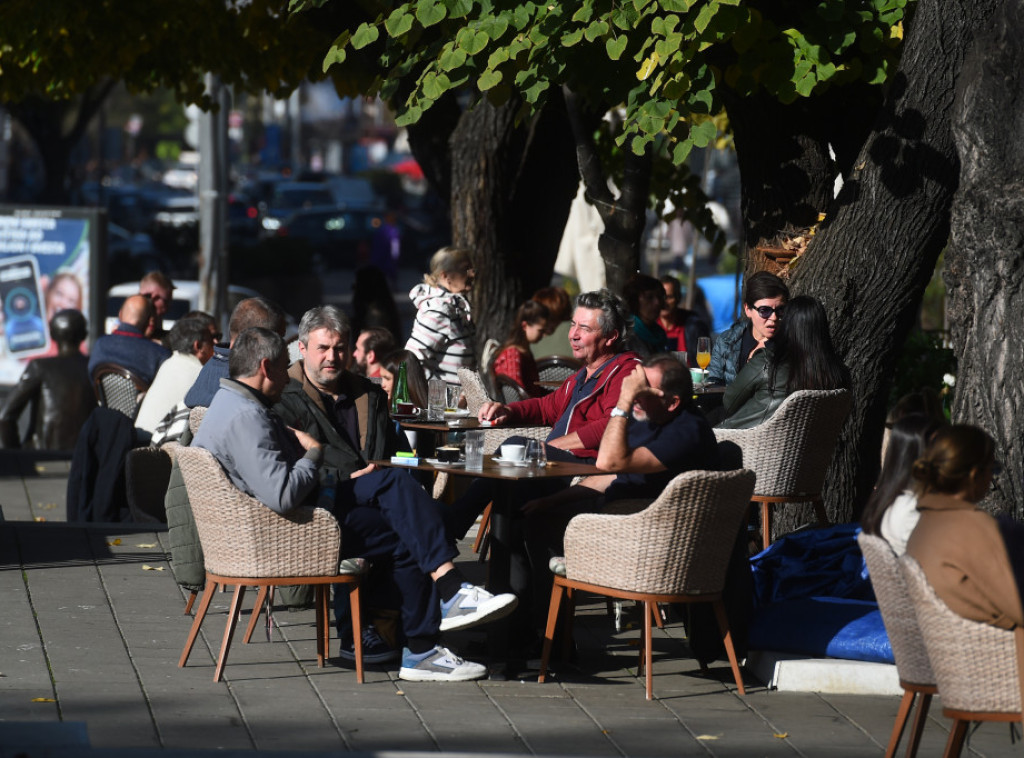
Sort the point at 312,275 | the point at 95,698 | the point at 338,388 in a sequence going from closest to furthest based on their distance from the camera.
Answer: the point at 95,698 < the point at 338,388 < the point at 312,275

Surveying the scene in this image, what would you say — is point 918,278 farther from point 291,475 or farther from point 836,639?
point 291,475

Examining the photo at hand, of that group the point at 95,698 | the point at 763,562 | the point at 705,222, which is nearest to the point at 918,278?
the point at 763,562

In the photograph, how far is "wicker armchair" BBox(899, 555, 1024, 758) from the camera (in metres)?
4.95

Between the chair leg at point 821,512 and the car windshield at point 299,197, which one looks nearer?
the chair leg at point 821,512

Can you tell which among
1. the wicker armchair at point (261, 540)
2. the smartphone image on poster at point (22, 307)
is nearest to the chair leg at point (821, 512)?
the wicker armchair at point (261, 540)

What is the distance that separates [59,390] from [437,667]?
6.46 metres

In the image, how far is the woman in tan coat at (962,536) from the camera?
4.94 m

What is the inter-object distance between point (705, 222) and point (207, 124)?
18.7 ft

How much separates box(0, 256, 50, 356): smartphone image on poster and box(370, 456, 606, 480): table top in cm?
965

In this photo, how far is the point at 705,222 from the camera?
47.4ft

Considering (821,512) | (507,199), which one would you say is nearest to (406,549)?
(821,512)

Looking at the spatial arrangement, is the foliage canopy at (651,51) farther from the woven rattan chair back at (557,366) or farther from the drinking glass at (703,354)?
the woven rattan chair back at (557,366)

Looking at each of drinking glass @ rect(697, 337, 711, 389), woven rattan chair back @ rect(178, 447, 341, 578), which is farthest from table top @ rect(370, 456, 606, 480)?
drinking glass @ rect(697, 337, 711, 389)

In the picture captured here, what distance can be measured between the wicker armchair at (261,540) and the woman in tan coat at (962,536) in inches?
96.6
